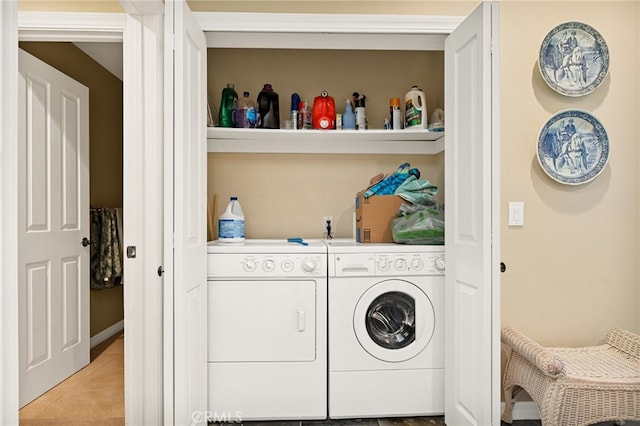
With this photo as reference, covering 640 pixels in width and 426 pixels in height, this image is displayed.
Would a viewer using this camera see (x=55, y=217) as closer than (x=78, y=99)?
Yes

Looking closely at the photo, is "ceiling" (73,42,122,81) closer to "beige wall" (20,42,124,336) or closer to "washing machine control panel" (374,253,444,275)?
"beige wall" (20,42,124,336)

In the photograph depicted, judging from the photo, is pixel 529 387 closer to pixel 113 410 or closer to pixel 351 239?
pixel 351 239

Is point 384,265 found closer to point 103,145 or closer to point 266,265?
point 266,265

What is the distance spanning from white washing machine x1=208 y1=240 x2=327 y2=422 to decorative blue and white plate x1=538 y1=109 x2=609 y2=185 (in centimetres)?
127

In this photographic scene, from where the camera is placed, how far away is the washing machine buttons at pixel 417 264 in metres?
2.53

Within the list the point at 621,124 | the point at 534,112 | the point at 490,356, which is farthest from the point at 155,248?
the point at 621,124

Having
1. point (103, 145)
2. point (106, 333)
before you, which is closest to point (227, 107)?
point (103, 145)

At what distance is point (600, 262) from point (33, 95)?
3.26 meters

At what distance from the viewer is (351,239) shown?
3072 millimetres

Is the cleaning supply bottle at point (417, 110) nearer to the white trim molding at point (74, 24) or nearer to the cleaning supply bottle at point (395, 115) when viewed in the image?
the cleaning supply bottle at point (395, 115)

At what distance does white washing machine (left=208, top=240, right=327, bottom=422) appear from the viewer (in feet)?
8.19

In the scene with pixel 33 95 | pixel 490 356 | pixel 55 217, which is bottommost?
pixel 490 356
